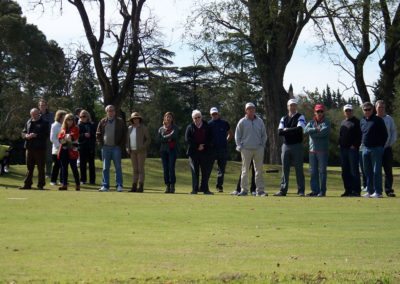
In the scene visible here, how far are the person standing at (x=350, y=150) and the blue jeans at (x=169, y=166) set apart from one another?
4.24 meters

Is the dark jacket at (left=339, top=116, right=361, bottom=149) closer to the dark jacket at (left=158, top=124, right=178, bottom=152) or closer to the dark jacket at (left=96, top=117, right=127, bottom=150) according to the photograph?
the dark jacket at (left=158, top=124, right=178, bottom=152)

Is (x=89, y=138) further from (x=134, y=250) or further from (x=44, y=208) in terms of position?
(x=134, y=250)

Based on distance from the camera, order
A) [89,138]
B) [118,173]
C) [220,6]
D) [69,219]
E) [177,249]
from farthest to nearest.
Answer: [220,6] → [89,138] → [118,173] → [69,219] → [177,249]

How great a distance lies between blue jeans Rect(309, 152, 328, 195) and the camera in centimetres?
2056

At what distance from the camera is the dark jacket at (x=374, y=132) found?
19828mm

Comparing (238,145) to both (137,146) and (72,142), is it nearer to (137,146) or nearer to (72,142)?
(137,146)

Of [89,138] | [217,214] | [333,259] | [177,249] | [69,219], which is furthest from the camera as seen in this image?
[89,138]

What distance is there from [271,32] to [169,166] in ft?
48.7

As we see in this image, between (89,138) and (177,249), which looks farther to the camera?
(89,138)

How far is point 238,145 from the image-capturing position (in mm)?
20969

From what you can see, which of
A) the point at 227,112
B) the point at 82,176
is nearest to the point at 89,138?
the point at 82,176

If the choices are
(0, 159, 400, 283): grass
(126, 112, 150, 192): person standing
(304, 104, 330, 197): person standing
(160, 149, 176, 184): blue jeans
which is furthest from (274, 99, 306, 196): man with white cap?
(126, 112, 150, 192): person standing

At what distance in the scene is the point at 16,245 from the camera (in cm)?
1012

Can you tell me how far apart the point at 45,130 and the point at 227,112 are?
69950 mm
